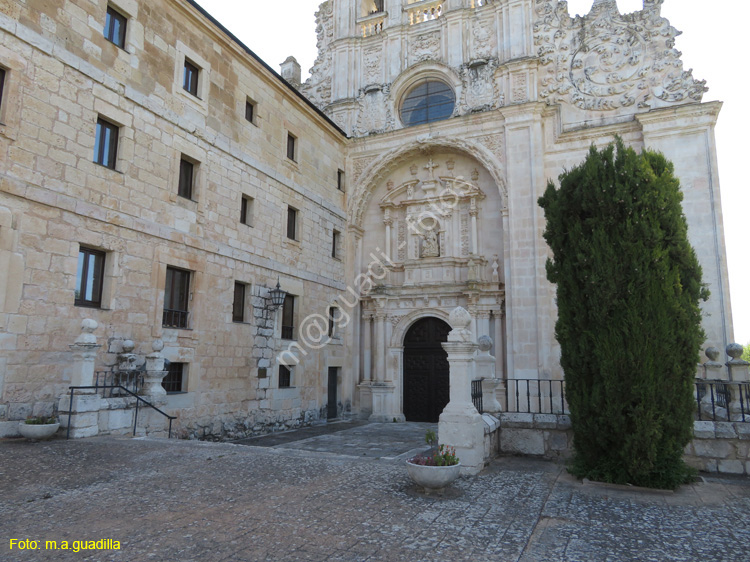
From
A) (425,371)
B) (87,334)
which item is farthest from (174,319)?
(425,371)

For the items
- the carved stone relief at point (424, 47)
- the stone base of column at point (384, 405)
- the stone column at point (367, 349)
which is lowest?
the stone base of column at point (384, 405)

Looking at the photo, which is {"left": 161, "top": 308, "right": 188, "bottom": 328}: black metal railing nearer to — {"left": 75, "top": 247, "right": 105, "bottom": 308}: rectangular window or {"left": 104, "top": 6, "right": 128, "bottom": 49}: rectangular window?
{"left": 75, "top": 247, "right": 105, "bottom": 308}: rectangular window

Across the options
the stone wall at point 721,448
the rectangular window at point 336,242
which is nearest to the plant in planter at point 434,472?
the stone wall at point 721,448

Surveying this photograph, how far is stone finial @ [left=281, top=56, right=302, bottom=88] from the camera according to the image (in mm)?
19656

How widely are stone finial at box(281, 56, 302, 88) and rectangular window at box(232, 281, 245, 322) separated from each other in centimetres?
1019

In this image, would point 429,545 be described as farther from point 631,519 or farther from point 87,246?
point 87,246

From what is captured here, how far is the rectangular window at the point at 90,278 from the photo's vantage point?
8984mm

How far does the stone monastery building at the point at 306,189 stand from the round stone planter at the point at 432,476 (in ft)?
17.9

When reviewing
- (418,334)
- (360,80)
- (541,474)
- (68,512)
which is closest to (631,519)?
(541,474)

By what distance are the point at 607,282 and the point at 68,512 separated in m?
6.20

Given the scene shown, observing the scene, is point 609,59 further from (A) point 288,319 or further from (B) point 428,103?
(A) point 288,319

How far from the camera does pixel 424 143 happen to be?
1661 centimetres

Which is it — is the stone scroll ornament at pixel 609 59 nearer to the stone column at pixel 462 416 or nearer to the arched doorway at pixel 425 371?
the arched doorway at pixel 425 371

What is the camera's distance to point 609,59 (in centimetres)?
1509
